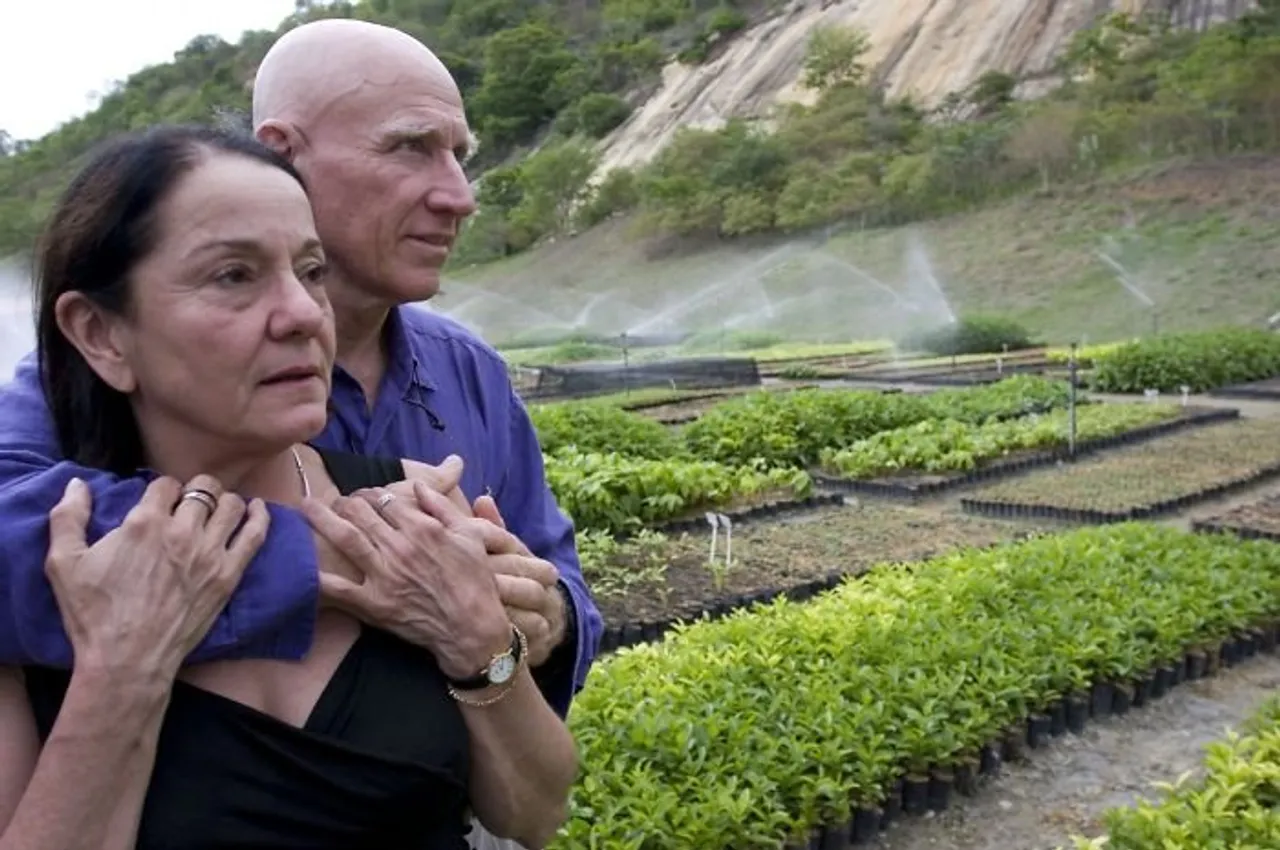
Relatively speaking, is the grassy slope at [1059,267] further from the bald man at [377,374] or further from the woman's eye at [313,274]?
the woman's eye at [313,274]

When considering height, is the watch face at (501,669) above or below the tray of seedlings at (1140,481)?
above

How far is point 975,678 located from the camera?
468 cm

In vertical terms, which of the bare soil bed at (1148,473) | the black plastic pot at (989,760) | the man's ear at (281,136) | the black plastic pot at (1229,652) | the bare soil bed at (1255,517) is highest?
the man's ear at (281,136)

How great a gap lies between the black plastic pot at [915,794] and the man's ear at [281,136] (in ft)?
10.7

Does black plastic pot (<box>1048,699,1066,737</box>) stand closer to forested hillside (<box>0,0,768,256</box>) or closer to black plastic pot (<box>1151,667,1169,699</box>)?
black plastic pot (<box>1151,667,1169,699</box>)

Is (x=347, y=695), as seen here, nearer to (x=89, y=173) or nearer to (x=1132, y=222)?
(x=89, y=173)

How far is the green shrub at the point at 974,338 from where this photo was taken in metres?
25.7

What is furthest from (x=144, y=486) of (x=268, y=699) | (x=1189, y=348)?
(x=1189, y=348)

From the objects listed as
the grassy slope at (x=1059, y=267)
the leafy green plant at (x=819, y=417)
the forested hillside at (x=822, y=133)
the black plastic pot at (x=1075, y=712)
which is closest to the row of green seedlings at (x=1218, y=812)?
the black plastic pot at (x=1075, y=712)

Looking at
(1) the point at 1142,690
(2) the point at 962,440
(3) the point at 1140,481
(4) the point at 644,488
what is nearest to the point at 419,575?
(1) the point at 1142,690

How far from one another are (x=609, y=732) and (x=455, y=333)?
88.0 inches

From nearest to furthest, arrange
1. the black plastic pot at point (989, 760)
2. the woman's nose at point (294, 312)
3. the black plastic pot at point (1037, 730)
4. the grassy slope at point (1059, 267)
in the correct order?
1. the woman's nose at point (294, 312)
2. the black plastic pot at point (989, 760)
3. the black plastic pot at point (1037, 730)
4. the grassy slope at point (1059, 267)

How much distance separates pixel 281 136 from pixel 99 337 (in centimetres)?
43

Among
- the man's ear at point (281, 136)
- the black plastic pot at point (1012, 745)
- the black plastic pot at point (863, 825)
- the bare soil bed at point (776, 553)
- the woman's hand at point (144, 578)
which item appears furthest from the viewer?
the bare soil bed at point (776, 553)
